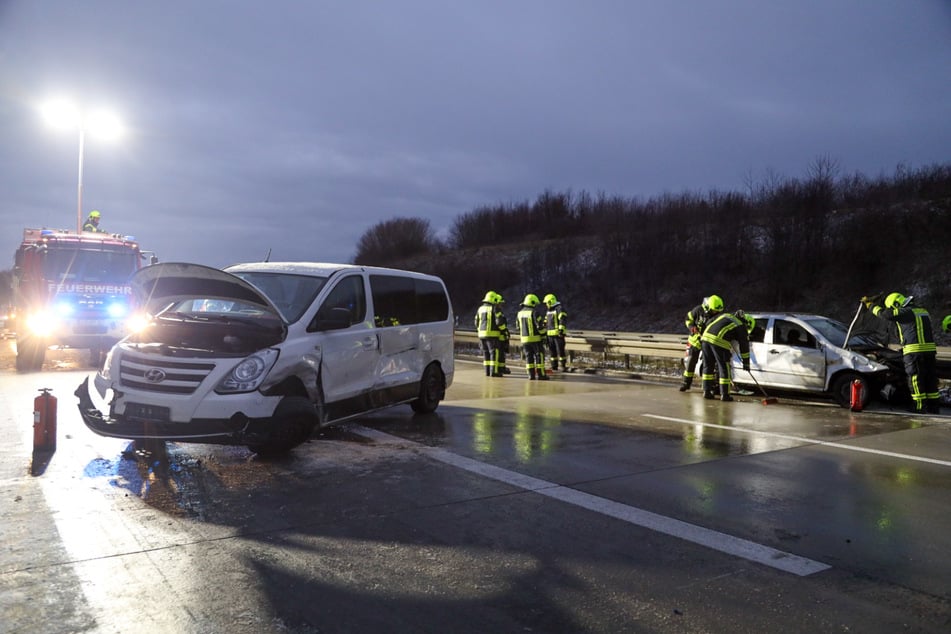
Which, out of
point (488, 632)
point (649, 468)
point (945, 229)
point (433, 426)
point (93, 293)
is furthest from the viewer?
point (945, 229)

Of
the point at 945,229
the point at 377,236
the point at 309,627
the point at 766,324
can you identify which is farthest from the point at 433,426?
the point at 377,236

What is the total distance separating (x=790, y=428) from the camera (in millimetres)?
9742

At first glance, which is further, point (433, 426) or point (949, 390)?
point (949, 390)

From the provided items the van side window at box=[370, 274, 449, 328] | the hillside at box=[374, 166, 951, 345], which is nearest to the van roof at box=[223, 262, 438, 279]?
the van side window at box=[370, 274, 449, 328]

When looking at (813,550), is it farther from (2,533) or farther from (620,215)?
(620,215)

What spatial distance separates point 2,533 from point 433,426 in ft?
17.2

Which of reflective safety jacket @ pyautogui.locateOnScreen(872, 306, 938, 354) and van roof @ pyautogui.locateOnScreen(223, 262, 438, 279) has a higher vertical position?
van roof @ pyautogui.locateOnScreen(223, 262, 438, 279)

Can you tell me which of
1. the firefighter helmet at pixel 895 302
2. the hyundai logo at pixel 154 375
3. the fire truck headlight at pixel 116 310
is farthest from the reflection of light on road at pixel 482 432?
the fire truck headlight at pixel 116 310

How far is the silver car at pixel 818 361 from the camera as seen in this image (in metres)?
11.6

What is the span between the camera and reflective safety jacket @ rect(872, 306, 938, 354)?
35.8 feet

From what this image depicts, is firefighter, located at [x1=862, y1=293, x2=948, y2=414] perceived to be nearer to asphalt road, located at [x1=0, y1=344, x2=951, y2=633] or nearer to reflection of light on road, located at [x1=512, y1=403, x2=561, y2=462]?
asphalt road, located at [x1=0, y1=344, x2=951, y2=633]

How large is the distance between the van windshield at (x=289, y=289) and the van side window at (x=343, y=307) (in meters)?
0.16

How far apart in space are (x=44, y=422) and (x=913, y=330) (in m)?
11.6

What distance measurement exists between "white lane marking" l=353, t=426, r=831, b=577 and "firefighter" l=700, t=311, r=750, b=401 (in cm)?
696
